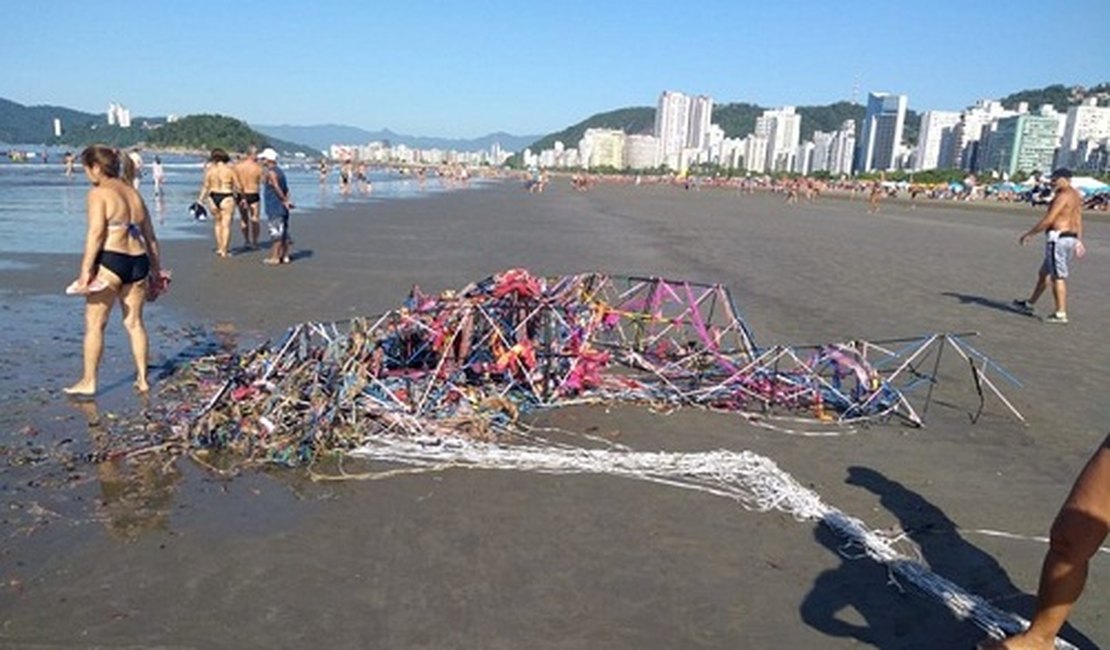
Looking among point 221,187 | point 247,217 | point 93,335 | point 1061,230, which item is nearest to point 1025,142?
point 1061,230

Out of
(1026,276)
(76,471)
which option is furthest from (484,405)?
(1026,276)

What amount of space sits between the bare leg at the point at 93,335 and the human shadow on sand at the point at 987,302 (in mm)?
12700

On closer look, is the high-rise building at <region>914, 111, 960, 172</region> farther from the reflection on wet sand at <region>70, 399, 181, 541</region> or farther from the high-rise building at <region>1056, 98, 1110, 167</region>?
the reflection on wet sand at <region>70, 399, 181, 541</region>

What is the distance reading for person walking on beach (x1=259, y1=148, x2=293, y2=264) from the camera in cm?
1351

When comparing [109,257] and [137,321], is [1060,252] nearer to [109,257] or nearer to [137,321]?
[137,321]

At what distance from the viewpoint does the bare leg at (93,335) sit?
612 cm

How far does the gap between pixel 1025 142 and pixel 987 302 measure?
599 feet

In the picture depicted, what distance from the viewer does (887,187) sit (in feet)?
337

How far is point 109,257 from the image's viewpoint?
6.16m

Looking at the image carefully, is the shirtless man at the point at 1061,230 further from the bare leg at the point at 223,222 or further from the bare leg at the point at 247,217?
the bare leg at the point at 247,217

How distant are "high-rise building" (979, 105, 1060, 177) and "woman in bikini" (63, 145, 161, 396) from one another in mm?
183180

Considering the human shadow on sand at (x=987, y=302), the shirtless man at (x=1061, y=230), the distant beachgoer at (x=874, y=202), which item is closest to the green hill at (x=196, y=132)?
the distant beachgoer at (x=874, y=202)

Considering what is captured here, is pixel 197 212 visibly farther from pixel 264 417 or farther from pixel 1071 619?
pixel 1071 619

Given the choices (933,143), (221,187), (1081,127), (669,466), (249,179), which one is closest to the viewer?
(669,466)
